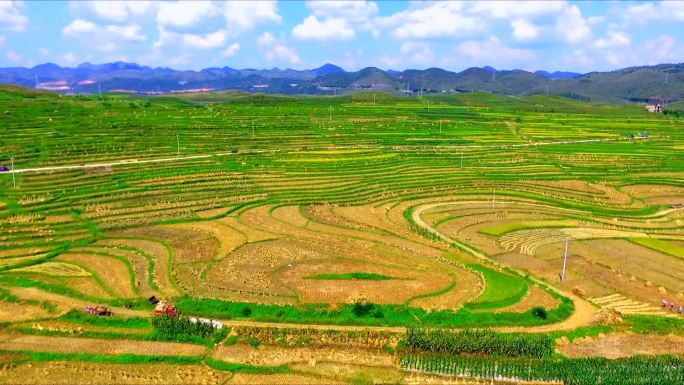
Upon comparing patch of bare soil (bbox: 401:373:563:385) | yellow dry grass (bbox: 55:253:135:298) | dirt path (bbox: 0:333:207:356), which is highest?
yellow dry grass (bbox: 55:253:135:298)

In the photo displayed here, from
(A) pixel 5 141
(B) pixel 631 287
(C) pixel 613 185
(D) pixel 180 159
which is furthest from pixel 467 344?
(A) pixel 5 141

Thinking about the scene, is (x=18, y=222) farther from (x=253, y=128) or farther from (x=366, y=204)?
(x=253, y=128)

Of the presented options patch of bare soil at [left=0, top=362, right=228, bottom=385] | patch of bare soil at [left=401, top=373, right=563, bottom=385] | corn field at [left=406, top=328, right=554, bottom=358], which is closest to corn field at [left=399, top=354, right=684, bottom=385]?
patch of bare soil at [left=401, top=373, right=563, bottom=385]

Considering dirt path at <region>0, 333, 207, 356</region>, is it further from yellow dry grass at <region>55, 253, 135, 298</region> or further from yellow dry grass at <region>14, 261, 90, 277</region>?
yellow dry grass at <region>14, 261, 90, 277</region>

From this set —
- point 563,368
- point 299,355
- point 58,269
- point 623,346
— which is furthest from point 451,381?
point 58,269

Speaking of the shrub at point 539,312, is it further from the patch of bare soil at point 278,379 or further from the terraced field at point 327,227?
the patch of bare soil at point 278,379

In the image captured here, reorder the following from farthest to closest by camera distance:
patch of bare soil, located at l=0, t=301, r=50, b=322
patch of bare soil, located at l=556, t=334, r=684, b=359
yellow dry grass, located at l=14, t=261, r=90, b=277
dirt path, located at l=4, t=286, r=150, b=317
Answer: yellow dry grass, located at l=14, t=261, r=90, b=277
dirt path, located at l=4, t=286, r=150, b=317
patch of bare soil, located at l=0, t=301, r=50, b=322
patch of bare soil, located at l=556, t=334, r=684, b=359

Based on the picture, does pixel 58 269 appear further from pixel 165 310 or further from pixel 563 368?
pixel 563 368
